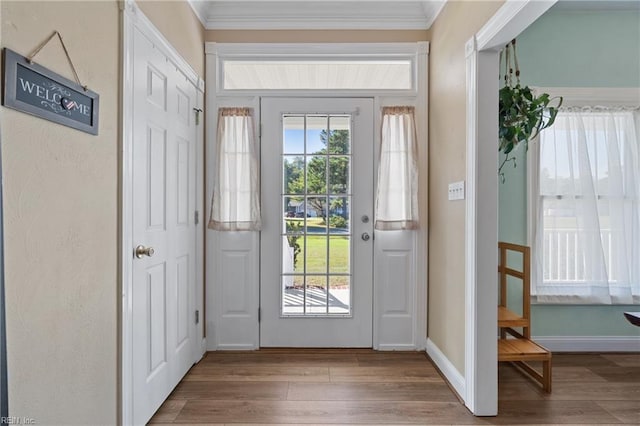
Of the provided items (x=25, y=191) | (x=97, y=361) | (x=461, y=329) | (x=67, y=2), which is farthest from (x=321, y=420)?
(x=67, y=2)

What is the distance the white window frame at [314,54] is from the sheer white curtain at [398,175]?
0.90ft

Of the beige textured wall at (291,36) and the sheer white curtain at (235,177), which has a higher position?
the beige textured wall at (291,36)

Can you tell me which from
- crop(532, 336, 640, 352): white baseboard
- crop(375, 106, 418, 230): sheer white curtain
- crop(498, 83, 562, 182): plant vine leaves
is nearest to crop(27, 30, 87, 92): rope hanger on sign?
crop(375, 106, 418, 230): sheer white curtain

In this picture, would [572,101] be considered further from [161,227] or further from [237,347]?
[237,347]

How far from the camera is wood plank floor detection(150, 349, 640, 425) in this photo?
6.76ft

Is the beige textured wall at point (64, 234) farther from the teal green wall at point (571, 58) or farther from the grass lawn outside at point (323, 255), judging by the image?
the teal green wall at point (571, 58)

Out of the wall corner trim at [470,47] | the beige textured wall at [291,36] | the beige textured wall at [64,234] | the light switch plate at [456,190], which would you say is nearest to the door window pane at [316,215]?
the beige textured wall at [291,36]

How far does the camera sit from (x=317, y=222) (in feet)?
9.89

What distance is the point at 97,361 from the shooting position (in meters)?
1.51

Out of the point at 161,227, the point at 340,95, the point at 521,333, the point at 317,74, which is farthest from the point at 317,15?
the point at 521,333

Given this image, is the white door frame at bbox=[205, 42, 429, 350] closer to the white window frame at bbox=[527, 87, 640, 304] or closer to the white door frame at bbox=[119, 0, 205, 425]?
the white window frame at bbox=[527, 87, 640, 304]

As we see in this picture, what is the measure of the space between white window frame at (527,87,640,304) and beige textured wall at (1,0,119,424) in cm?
288

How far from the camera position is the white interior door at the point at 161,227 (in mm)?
1836

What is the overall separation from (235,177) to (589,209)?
2.81 metres
